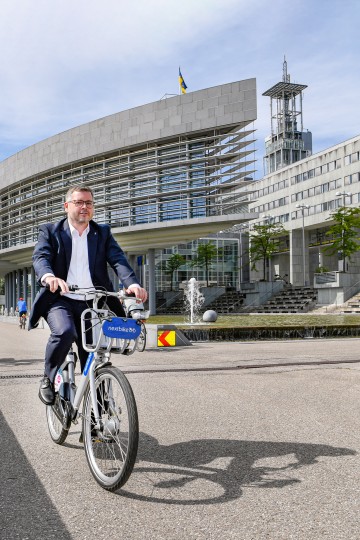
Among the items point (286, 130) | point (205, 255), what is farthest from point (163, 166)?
point (286, 130)

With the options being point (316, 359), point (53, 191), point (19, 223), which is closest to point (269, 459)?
point (316, 359)

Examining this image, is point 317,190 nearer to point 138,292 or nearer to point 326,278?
point 326,278

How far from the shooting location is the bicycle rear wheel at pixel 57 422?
4.26 meters

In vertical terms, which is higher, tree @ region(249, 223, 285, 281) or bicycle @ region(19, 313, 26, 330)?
tree @ region(249, 223, 285, 281)

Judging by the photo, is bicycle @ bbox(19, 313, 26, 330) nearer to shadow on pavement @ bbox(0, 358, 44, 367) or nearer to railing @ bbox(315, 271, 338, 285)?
shadow on pavement @ bbox(0, 358, 44, 367)

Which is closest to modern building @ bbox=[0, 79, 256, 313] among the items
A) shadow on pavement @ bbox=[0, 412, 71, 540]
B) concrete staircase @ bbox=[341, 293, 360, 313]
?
concrete staircase @ bbox=[341, 293, 360, 313]

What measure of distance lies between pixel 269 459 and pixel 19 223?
2338 inches

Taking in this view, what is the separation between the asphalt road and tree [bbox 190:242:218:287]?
6545 centimetres

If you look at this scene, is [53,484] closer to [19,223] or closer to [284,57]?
[19,223]

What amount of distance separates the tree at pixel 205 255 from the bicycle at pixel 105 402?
225 ft

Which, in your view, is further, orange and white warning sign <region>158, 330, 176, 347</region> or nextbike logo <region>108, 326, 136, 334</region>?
orange and white warning sign <region>158, 330, 176, 347</region>

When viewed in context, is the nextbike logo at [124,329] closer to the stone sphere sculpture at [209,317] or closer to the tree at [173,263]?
A: the stone sphere sculpture at [209,317]

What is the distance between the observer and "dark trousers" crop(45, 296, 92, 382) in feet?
13.5

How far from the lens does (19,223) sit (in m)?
60.8
